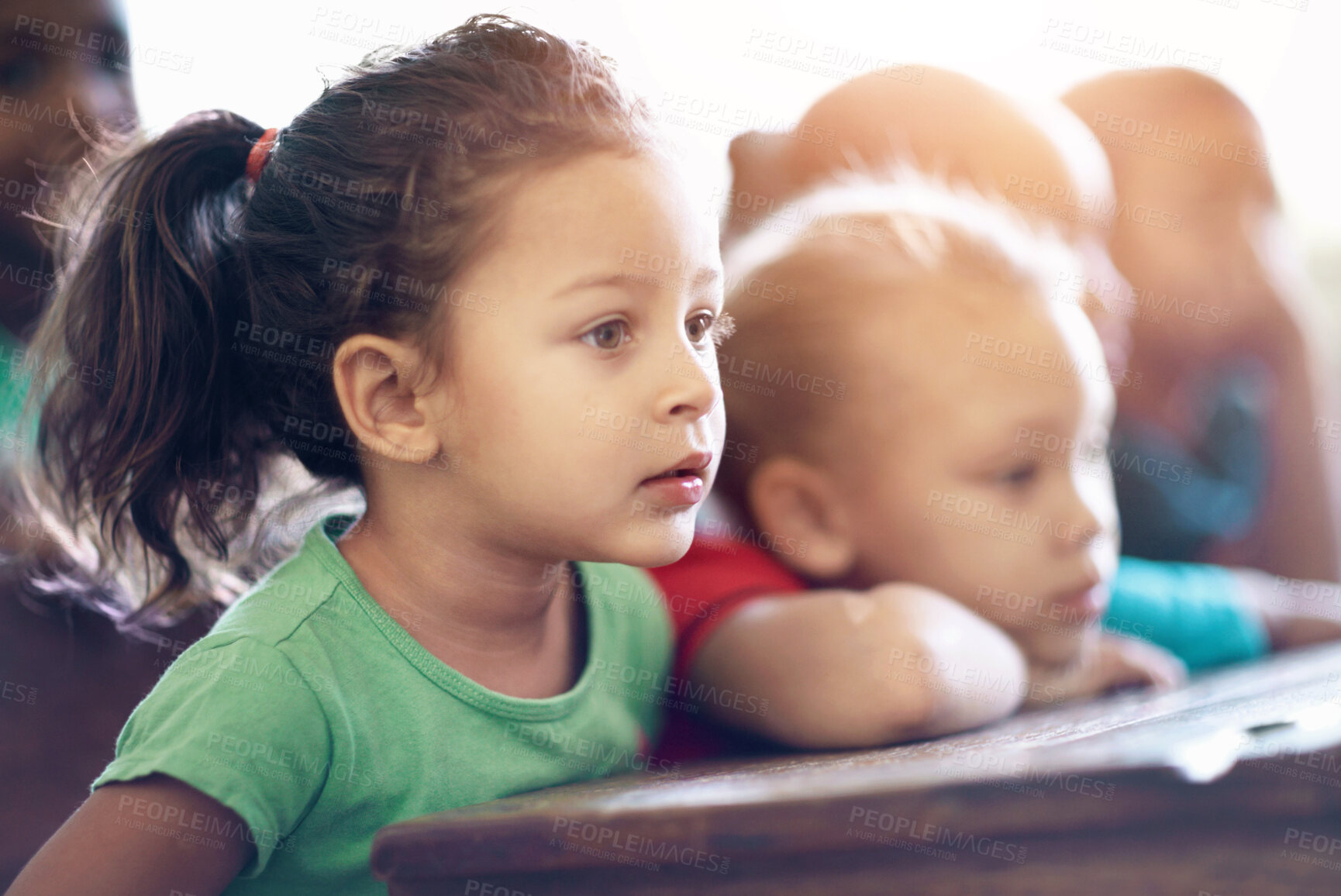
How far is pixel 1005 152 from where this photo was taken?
46.6 inches

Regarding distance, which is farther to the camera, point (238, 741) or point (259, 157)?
point (259, 157)

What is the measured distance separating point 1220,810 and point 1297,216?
156 centimetres

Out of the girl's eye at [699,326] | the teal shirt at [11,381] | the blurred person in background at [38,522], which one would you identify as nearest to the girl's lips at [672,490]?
the girl's eye at [699,326]

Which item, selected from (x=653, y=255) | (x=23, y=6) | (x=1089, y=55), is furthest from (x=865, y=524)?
(x=23, y=6)

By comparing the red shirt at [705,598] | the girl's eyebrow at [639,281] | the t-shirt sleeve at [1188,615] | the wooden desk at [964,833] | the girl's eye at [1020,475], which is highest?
the girl's eyebrow at [639,281]

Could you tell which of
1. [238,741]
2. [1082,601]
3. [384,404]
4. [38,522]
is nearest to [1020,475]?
[1082,601]

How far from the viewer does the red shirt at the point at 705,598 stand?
0.94 m

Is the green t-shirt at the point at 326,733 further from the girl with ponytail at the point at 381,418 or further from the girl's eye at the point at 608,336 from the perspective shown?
the girl's eye at the point at 608,336

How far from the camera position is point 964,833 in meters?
0.51

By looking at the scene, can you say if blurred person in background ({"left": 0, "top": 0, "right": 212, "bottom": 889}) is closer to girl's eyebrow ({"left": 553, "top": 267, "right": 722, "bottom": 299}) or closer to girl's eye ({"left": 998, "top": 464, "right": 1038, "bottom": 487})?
girl's eyebrow ({"left": 553, "top": 267, "right": 722, "bottom": 299})

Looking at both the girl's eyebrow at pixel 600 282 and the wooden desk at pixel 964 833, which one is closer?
the wooden desk at pixel 964 833

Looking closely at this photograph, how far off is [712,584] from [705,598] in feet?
0.05

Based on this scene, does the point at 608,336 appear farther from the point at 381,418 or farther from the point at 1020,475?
the point at 1020,475

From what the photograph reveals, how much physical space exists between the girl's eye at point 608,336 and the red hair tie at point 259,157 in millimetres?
304
